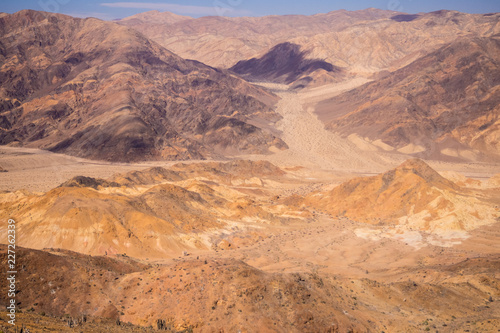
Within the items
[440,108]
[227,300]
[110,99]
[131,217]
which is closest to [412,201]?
[131,217]

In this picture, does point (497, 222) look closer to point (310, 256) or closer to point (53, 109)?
point (310, 256)

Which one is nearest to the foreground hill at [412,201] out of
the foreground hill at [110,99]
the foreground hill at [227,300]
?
the foreground hill at [227,300]

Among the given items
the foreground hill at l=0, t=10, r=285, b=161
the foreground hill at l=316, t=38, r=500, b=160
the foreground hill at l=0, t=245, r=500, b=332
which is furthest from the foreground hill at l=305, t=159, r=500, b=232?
the foreground hill at l=0, t=10, r=285, b=161

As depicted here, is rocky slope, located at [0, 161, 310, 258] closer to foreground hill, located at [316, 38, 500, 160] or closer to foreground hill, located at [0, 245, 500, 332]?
foreground hill, located at [0, 245, 500, 332]

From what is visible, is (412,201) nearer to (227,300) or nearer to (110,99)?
(227,300)

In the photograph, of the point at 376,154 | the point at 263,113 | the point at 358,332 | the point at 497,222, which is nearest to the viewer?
the point at 358,332

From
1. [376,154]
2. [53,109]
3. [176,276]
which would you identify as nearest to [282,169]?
[376,154]

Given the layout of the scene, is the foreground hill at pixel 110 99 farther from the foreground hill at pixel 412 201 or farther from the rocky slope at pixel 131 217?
the foreground hill at pixel 412 201
